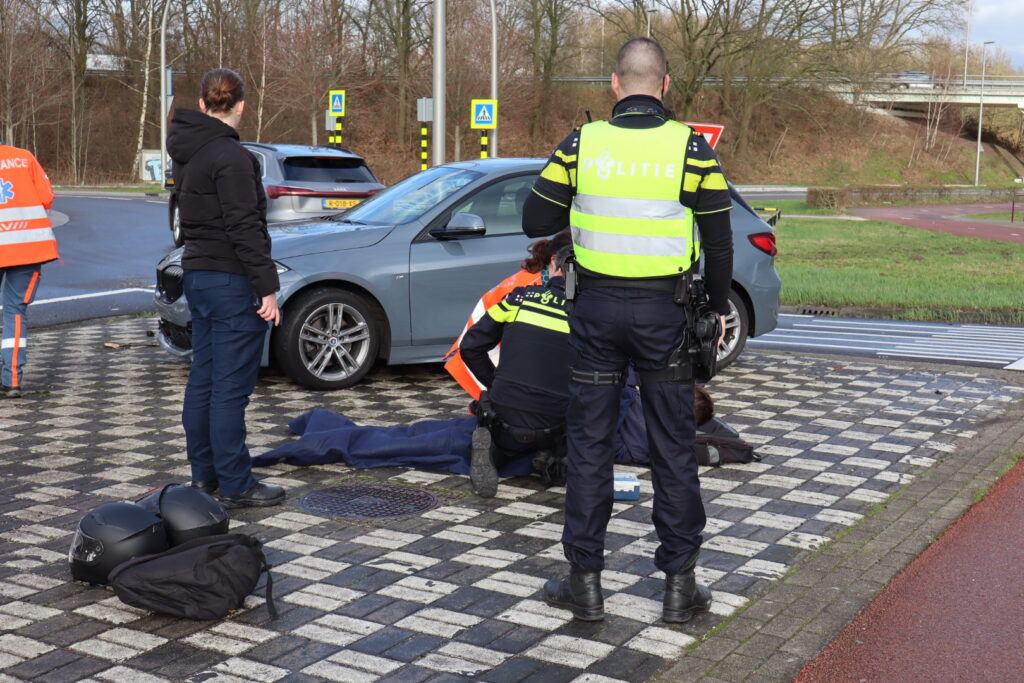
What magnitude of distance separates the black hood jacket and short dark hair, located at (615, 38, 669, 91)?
202 cm

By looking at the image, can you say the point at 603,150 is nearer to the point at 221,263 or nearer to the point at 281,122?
the point at 221,263

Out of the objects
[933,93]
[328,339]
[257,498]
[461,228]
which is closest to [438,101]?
[461,228]

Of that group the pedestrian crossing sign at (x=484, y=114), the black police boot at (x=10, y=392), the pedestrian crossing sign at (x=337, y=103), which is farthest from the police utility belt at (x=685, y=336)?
the pedestrian crossing sign at (x=337, y=103)

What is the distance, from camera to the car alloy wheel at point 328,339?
27.8ft

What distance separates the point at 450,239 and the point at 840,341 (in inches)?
185

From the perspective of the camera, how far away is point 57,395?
8.42 meters

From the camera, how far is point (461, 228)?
27.8 feet

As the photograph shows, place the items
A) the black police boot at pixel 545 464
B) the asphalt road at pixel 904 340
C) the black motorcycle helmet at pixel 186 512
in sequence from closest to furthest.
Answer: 1. the black motorcycle helmet at pixel 186 512
2. the black police boot at pixel 545 464
3. the asphalt road at pixel 904 340

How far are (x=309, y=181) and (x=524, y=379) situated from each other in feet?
33.5

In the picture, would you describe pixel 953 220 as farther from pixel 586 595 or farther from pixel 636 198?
pixel 586 595

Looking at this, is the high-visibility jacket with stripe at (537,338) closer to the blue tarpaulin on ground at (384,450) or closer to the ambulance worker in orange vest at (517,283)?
the ambulance worker in orange vest at (517,283)

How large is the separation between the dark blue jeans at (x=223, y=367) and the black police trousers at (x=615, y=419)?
1.93m

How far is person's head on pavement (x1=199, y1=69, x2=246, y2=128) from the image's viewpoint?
5.64 meters

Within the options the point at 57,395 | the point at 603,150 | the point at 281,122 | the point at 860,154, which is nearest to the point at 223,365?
the point at 603,150
